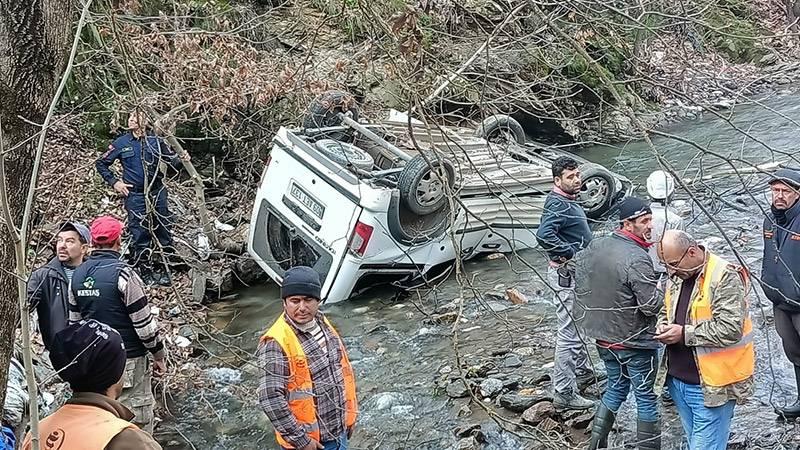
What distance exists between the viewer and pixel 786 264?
514 cm

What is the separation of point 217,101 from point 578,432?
424 centimetres

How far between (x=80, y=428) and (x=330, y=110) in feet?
19.1

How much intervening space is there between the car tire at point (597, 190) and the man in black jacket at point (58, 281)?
5.55m

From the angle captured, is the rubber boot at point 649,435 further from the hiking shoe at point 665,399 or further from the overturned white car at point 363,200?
the overturned white car at point 363,200

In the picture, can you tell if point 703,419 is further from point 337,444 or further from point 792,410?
point 337,444

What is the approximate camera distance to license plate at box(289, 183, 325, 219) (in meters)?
7.67

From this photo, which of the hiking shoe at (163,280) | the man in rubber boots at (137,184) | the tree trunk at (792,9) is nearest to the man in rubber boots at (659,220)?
the man in rubber boots at (137,184)

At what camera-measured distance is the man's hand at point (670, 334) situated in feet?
14.4

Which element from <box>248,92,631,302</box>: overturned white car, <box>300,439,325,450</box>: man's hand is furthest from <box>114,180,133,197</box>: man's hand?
<box>300,439,325,450</box>: man's hand

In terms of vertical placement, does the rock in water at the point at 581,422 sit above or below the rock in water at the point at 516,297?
above

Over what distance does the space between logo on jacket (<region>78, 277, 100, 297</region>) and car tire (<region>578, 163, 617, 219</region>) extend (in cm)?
556

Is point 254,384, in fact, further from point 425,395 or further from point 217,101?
point 217,101

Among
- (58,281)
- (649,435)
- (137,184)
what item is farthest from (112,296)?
(137,184)

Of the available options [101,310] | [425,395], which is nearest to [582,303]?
[425,395]
